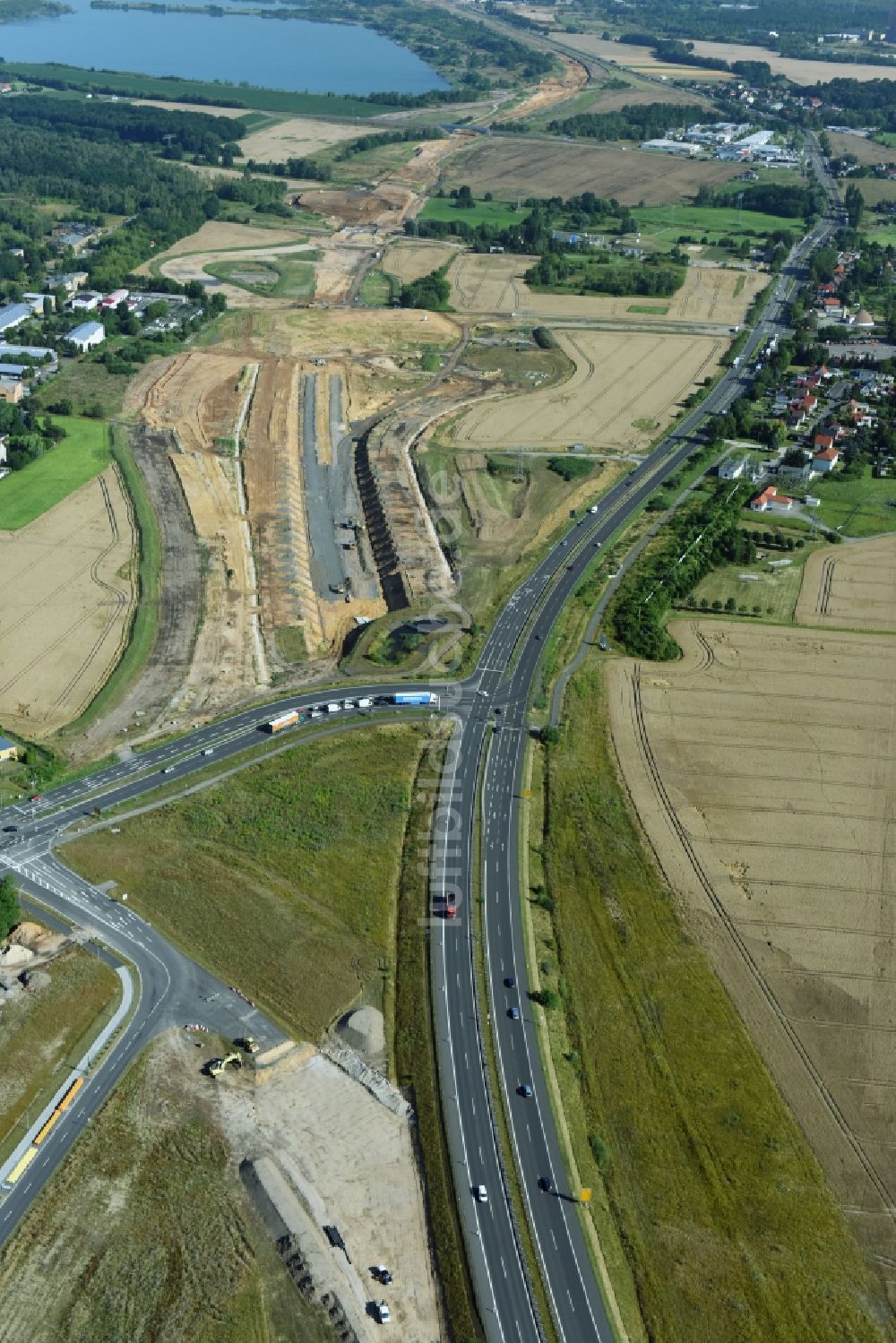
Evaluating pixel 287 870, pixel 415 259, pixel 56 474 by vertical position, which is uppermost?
pixel 415 259

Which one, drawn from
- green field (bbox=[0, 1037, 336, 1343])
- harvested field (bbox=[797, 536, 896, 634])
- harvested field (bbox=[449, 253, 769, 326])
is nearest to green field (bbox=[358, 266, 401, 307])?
harvested field (bbox=[449, 253, 769, 326])

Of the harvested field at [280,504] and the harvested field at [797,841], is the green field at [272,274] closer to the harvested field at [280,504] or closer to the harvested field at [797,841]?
the harvested field at [280,504]

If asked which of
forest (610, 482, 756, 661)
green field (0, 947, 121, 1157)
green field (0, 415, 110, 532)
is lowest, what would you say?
green field (0, 947, 121, 1157)

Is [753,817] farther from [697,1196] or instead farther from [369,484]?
[369,484]

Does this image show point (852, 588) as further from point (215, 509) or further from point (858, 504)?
point (215, 509)

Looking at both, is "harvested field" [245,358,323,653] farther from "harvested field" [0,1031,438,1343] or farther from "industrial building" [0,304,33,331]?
"harvested field" [0,1031,438,1343]

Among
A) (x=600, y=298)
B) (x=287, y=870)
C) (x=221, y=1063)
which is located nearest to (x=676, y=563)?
(x=287, y=870)
